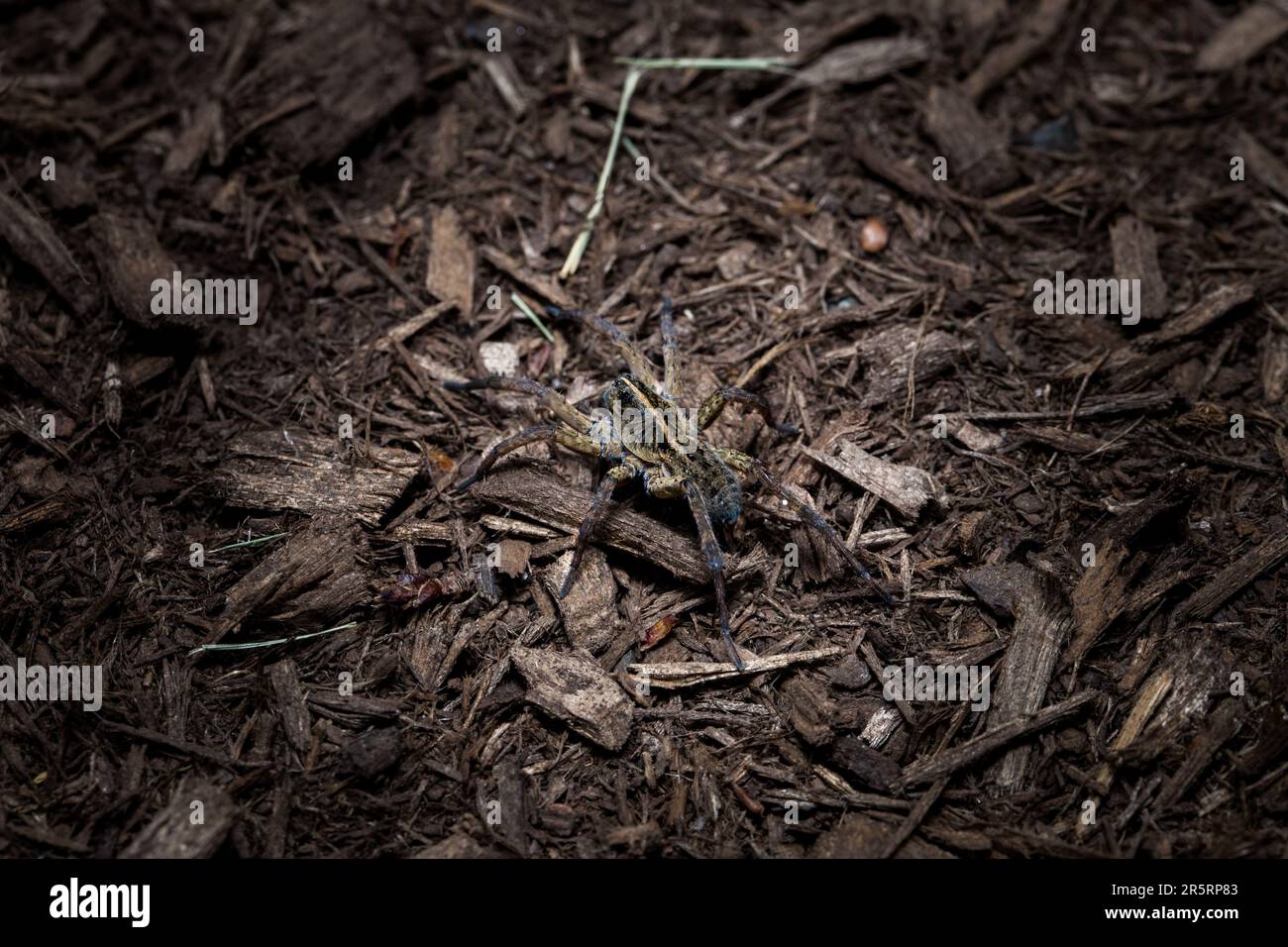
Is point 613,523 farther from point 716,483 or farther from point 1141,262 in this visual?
point 1141,262

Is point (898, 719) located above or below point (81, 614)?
below

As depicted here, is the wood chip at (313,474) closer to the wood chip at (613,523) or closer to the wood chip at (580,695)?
the wood chip at (613,523)

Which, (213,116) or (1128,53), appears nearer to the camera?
(213,116)

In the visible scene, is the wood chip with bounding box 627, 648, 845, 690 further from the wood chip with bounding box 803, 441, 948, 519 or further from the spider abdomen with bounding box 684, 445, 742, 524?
the wood chip with bounding box 803, 441, 948, 519

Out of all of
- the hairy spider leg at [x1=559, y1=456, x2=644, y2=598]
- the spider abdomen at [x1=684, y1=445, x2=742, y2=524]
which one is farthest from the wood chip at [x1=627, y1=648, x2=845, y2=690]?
the spider abdomen at [x1=684, y1=445, x2=742, y2=524]

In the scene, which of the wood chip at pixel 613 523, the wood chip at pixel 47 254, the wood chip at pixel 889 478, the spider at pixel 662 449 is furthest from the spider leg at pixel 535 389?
the wood chip at pixel 47 254
